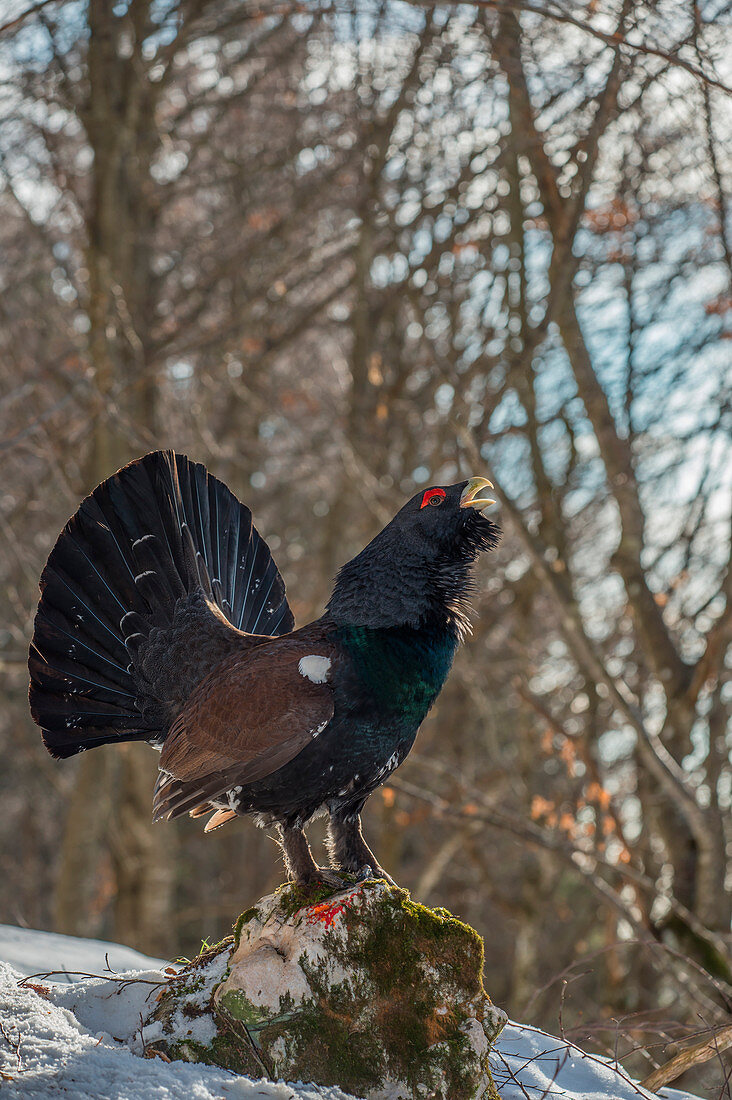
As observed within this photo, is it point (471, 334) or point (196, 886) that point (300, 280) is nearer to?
point (471, 334)

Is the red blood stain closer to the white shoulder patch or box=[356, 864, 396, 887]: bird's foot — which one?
box=[356, 864, 396, 887]: bird's foot

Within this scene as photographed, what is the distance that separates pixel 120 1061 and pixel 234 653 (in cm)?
162

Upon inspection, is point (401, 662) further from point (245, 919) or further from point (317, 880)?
point (245, 919)

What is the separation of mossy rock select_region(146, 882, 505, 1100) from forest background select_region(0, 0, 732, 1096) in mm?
2479

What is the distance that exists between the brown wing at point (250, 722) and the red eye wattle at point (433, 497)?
0.73 meters

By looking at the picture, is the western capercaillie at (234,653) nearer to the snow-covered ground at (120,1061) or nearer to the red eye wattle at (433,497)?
the red eye wattle at (433,497)

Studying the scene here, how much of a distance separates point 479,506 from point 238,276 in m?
7.17

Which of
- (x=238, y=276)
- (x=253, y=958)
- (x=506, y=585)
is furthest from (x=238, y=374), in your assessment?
(x=253, y=958)

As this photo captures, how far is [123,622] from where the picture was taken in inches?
164

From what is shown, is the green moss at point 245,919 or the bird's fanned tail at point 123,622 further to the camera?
the bird's fanned tail at point 123,622

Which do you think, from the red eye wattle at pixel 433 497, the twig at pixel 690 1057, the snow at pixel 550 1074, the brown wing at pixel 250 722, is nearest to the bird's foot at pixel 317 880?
the brown wing at pixel 250 722

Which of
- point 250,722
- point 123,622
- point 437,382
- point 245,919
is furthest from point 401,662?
point 437,382

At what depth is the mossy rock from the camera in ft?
9.69

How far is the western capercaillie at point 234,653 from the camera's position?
11.2 ft
